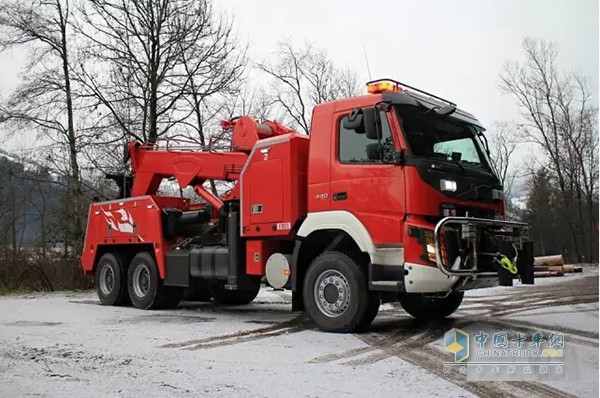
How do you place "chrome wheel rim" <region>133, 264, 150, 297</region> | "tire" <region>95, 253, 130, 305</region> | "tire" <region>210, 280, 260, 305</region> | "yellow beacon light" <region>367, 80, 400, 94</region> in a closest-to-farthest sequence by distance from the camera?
"yellow beacon light" <region>367, 80, 400, 94</region> → "chrome wheel rim" <region>133, 264, 150, 297</region> → "tire" <region>95, 253, 130, 305</region> → "tire" <region>210, 280, 260, 305</region>

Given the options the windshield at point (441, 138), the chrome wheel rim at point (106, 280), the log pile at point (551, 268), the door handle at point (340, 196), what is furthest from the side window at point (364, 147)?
the log pile at point (551, 268)

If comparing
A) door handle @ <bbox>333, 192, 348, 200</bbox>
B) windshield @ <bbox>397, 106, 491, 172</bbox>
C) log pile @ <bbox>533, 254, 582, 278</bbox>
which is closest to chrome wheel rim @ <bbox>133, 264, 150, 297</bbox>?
door handle @ <bbox>333, 192, 348, 200</bbox>

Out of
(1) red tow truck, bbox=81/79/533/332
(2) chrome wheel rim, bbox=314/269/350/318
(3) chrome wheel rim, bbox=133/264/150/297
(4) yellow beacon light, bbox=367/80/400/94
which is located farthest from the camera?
(3) chrome wheel rim, bbox=133/264/150/297

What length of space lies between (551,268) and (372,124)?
1742cm

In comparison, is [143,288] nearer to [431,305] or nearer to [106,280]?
[106,280]

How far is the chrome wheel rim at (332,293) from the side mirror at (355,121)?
1899mm

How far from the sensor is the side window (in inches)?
276

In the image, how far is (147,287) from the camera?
11.0 m

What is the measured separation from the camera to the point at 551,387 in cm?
457

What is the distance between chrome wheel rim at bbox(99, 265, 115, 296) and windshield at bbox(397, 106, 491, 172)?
25.0 feet

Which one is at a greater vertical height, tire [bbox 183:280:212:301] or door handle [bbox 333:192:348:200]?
door handle [bbox 333:192:348:200]

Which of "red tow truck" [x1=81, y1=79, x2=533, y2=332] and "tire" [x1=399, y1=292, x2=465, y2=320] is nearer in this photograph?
"red tow truck" [x1=81, y1=79, x2=533, y2=332]

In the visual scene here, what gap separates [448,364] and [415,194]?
2.10m

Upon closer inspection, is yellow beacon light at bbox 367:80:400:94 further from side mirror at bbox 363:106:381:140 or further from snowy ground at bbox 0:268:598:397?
snowy ground at bbox 0:268:598:397
